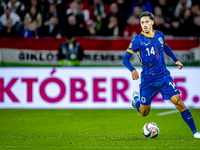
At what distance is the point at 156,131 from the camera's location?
6102 millimetres

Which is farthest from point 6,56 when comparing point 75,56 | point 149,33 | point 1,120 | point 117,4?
point 149,33

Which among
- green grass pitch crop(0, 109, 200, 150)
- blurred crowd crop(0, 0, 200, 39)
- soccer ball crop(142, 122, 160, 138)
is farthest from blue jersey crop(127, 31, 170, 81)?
blurred crowd crop(0, 0, 200, 39)

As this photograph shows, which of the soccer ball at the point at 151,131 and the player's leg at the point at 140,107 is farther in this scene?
the player's leg at the point at 140,107

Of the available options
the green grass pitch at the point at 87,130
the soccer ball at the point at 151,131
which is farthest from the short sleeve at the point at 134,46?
the green grass pitch at the point at 87,130

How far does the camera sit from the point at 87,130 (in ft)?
23.6

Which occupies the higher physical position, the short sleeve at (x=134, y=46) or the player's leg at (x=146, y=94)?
the short sleeve at (x=134, y=46)

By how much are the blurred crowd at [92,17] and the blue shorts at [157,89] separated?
6.33m

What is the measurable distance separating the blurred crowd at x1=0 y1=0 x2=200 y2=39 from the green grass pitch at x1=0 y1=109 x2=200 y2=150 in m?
3.23

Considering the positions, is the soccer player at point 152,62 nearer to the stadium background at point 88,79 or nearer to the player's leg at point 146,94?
the player's leg at point 146,94

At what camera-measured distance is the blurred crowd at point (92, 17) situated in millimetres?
12672

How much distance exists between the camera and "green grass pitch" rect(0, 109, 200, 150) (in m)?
5.63

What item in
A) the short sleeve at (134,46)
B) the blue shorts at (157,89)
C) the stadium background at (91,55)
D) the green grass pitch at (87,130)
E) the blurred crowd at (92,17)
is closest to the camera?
the green grass pitch at (87,130)

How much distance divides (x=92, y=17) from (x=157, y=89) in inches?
304

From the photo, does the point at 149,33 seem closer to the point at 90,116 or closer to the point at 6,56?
the point at 90,116
